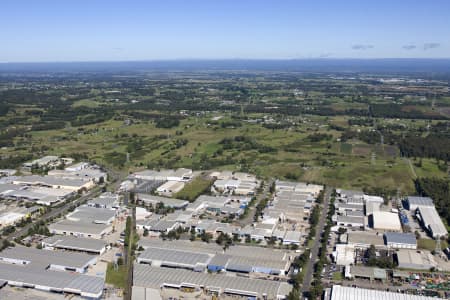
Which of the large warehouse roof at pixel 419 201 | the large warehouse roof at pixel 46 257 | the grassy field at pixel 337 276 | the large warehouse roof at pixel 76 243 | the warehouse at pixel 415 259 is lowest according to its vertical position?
the grassy field at pixel 337 276

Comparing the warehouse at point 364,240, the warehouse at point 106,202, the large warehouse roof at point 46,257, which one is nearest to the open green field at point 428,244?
the warehouse at point 364,240

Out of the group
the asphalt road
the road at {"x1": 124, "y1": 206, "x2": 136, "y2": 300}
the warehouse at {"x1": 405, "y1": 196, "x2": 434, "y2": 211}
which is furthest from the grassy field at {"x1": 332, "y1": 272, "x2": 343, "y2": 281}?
the asphalt road

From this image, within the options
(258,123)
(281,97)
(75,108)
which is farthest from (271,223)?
(281,97)

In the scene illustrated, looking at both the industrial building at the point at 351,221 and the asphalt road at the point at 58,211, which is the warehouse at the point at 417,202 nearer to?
the industrial building at the point at 351,221

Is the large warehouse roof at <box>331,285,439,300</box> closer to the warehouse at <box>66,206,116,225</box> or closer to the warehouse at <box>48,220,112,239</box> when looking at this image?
the warehouse at <box>48,220,112,239</box>

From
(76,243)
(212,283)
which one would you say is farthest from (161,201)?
(212,283)

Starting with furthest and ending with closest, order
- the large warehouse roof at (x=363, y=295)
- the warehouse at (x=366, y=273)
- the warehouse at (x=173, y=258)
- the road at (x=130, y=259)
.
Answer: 1. the warehouse at (x=173, y=258)
2. the warehouse at (x=366, y=273)
3. the road at (x=130, y=259)
4. the large warehouse roof at (x=363, y=295)
